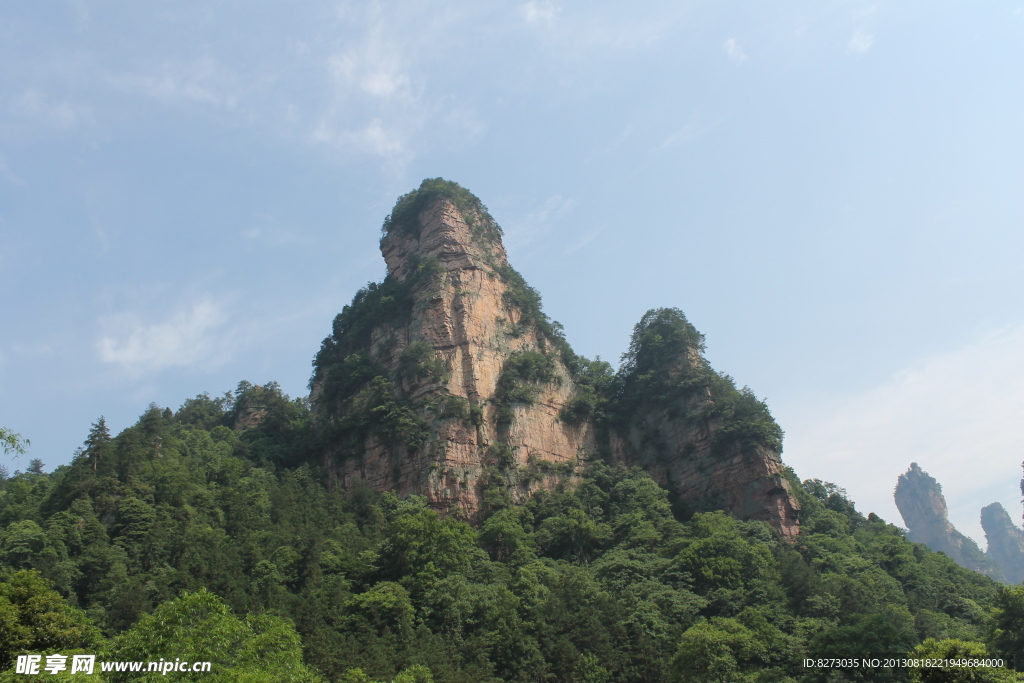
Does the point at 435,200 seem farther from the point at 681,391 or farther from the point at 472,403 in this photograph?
the point at 681,391

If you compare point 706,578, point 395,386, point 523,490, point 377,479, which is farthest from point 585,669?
point 395,386

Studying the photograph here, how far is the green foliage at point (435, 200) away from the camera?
67500 mm

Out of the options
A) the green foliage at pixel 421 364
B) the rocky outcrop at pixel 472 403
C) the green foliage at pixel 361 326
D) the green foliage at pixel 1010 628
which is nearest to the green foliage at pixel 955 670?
the green foliage at pixel 1010 628

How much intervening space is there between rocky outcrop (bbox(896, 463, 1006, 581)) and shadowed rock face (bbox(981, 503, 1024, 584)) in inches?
616

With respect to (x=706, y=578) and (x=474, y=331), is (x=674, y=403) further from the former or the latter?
(x=706, y=578)

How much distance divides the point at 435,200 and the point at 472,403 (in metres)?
20.7

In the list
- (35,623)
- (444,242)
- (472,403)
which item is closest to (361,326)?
Answer: (444,242)

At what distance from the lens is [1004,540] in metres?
165

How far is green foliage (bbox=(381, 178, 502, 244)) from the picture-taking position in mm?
67500

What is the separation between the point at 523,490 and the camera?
172ft

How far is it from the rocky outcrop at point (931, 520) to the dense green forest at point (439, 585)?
370 ft

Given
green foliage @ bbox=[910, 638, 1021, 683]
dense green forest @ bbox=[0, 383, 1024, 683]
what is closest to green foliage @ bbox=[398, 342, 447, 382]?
dense green forest @ bbox=[0, 383, 1024, 683]

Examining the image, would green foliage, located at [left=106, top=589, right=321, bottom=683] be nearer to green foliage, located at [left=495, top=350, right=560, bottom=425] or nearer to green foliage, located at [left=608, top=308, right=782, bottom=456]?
green foliage, located at [left=495, top=350, right=560, bottom=425]

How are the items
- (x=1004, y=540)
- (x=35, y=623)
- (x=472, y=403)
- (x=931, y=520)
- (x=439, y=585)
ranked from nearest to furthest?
(x=35, y=623), (x=439, y=585), (x=472, y=403), (x=931, y=520), (x=1004, y=540)
